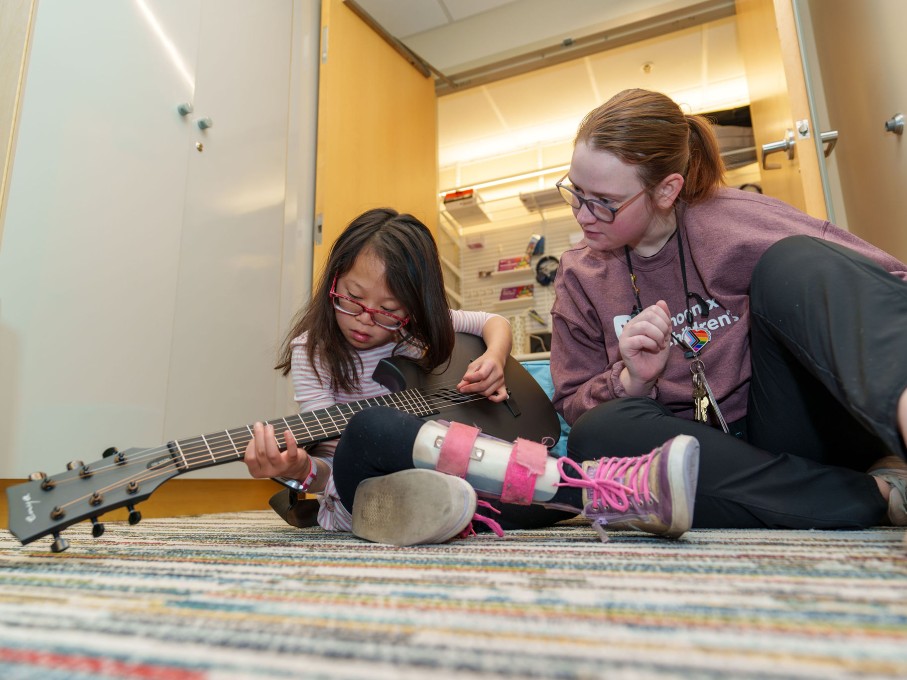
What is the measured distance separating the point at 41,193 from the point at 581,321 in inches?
49.9

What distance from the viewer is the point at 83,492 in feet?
2.28

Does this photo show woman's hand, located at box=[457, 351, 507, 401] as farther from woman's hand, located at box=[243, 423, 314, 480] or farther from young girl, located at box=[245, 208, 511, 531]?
woman's hand, located at box=[243, 423, 314, 480]

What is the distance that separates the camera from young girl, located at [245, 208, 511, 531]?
1.18 m

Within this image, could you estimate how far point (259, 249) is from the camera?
6.98 feet

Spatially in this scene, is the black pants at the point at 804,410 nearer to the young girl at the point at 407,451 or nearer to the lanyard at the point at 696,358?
the lanyard at the point at 696,358

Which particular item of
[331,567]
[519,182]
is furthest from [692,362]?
[519,182]

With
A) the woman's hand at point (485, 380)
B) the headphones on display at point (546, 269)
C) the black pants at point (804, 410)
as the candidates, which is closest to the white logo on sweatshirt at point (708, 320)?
the black pants at point (804, 410)

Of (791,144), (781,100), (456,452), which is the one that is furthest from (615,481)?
(781,100)

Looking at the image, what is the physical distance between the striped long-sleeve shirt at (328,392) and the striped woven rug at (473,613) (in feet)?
1.08

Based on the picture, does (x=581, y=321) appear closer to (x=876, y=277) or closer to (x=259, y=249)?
(x=876, y=277)

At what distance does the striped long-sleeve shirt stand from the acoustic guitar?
0.07 m

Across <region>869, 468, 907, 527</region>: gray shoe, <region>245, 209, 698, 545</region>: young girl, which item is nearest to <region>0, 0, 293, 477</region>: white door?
<region>245, 209, 698, 545</region>: young girl

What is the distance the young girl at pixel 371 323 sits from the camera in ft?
3.86

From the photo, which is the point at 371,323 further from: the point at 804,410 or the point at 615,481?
the point at 804,410
